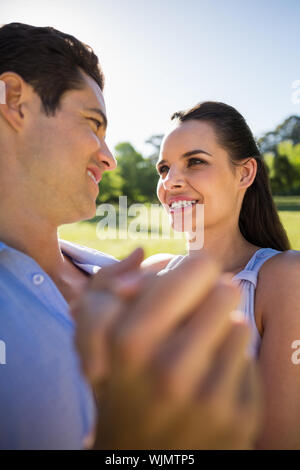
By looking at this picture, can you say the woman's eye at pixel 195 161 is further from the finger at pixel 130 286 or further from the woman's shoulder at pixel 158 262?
the finger at pixel 130 286

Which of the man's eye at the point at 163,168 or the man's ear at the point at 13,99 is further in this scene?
the man's eye at the point at 163,168

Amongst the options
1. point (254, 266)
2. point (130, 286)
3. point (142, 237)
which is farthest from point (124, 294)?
point (142, 237)

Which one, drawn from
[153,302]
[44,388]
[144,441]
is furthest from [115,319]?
[44,388]

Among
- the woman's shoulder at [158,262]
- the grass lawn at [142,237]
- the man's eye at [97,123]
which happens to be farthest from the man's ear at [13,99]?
the grass lawn at [142,237]

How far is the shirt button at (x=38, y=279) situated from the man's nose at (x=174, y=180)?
1741mm

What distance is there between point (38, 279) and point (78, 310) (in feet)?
3.27

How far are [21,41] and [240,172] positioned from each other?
2.06 m

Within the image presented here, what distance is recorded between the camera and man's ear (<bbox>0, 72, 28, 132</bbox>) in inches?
66.4

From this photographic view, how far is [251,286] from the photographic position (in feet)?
7.70

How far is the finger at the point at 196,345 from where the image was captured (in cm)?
48

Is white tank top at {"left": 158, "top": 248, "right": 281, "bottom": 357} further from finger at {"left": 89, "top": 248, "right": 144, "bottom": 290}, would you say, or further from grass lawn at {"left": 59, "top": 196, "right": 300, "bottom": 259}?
grass lawn at {"left": 59, "top": 196, "right": 300, "bottom": 259}

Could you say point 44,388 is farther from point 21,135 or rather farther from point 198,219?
point 198,219

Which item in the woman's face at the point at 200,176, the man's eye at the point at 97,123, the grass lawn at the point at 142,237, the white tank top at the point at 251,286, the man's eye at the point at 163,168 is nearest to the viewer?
the man's eye at the point at 97,123

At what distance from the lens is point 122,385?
51 centimetres
